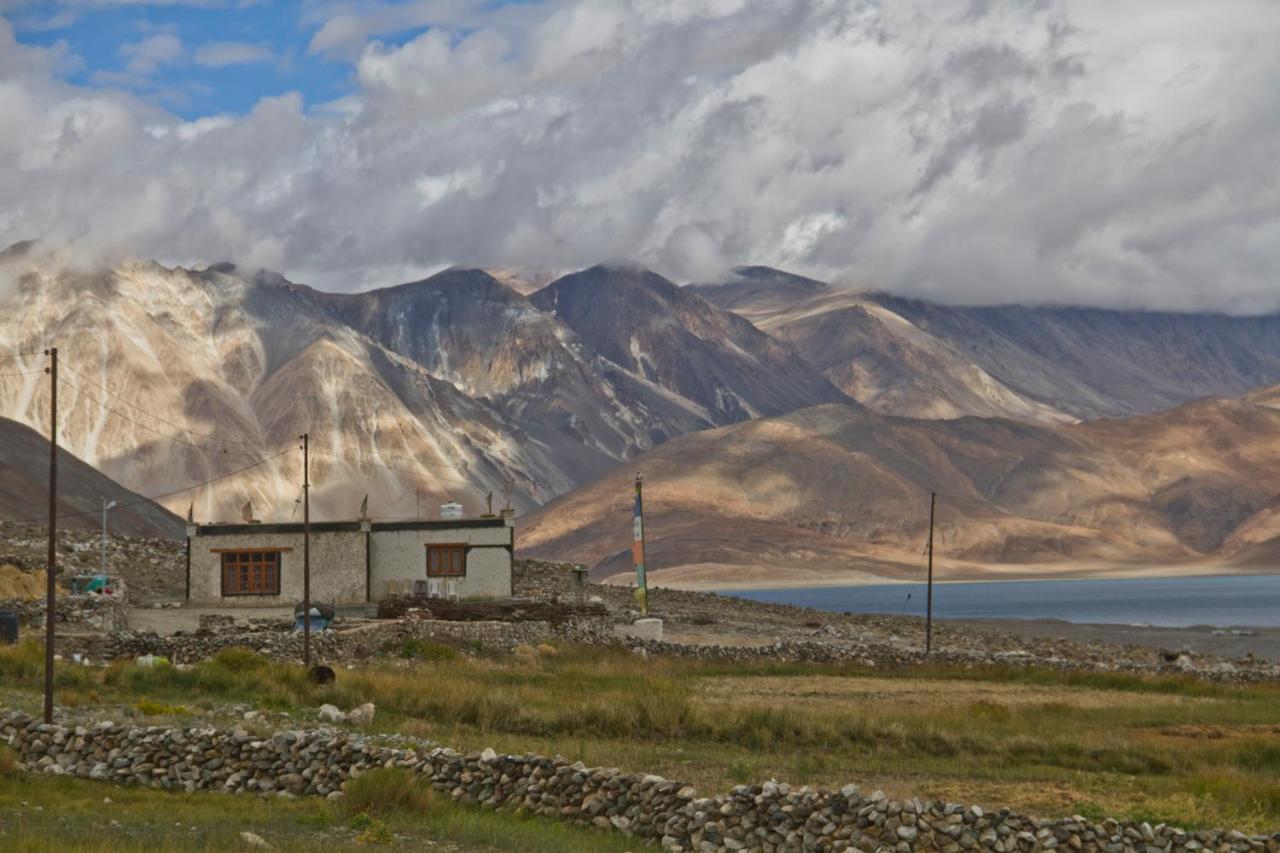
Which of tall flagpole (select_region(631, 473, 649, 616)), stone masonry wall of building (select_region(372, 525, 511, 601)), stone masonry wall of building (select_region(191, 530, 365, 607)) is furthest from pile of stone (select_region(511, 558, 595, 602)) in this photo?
stone masonry wall of building (select_region(191, 530, 365, 607))

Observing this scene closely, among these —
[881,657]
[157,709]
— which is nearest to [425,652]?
[157,709]

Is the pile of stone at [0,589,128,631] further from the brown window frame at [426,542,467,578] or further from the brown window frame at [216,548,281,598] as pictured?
the brown window frame at [426,542,467,578]

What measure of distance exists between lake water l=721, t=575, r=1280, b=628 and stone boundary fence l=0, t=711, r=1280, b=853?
3239 inches

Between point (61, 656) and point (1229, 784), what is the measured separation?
24.1 m

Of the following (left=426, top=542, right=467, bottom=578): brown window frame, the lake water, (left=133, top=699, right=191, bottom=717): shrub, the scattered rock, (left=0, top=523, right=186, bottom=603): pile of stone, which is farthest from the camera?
the lake water

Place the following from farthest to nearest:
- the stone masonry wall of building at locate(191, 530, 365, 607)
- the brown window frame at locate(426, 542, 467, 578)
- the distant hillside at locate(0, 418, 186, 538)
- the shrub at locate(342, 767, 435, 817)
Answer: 1. the distant hillside at locate(0, 418, 186, 538)
2. the brown window frame at locate(426, 542, 467, 578)
3. the stone masonry wall of building at locate(191, 530, 365, 607)
4. the shrub at locate(342, 767, 435, 817)

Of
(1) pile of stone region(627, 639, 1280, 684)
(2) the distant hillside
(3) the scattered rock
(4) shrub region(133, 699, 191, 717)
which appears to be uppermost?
(2) the distant hillside

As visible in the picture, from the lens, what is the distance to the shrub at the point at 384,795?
1909cm

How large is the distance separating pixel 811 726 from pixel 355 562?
33089mm

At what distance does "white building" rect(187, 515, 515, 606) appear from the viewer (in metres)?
57.0

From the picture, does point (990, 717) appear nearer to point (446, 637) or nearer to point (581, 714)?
point (581, 714)

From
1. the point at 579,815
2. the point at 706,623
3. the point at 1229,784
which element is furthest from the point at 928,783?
the point at 706,623

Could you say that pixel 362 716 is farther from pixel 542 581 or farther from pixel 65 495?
pixel 65 495

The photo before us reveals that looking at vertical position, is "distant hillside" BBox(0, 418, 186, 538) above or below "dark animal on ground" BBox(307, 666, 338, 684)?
above
